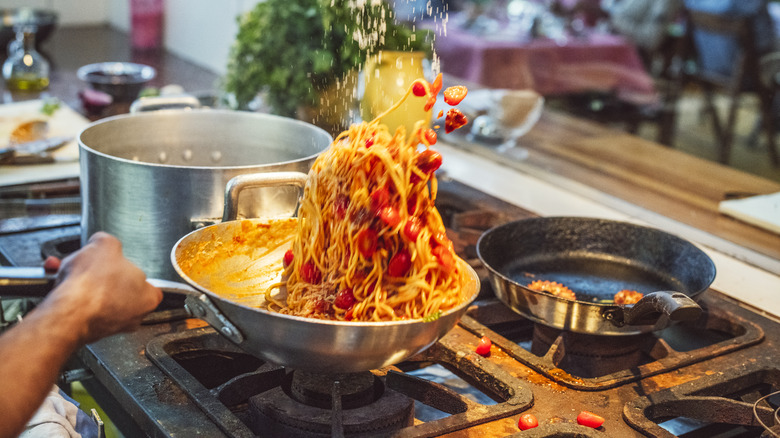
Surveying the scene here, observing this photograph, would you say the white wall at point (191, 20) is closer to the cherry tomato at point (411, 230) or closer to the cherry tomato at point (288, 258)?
the cherry tomato at point (288, 258)

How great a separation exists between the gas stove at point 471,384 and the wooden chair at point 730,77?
3639 millimetres

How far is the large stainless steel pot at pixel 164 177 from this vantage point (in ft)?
4.45

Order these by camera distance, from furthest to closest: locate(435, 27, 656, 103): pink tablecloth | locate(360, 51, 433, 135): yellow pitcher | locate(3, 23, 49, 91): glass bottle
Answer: locate(435, 27, 656, 103): pink tablecloth < locate(3, 23, 49, 91): glass bottle < locate(360, 51, 433, 135): yellow pitcher

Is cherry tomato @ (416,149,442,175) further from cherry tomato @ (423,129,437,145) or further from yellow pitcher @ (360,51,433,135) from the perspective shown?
yellow pitcher @ (360,51,433,135)

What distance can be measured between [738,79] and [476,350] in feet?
14.5

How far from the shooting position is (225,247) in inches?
50.9

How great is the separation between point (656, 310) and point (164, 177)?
0.83 meters

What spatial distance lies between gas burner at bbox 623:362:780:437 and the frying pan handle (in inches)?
33.2

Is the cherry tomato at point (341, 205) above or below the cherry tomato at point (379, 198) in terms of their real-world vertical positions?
below

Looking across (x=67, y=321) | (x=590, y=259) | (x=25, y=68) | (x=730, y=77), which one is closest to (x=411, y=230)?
(x=67, y=321)

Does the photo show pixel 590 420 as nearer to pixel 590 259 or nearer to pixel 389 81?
pixel 590 259

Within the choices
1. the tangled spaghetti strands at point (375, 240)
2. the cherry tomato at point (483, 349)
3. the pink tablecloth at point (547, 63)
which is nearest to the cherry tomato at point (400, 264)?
the tangled spaghetti strands at point (375, 240)

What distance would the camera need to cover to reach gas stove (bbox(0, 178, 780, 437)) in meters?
1.17

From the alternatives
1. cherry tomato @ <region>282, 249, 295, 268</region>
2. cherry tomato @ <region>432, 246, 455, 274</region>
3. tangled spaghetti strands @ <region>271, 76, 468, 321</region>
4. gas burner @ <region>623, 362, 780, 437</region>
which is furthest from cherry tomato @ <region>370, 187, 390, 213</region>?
gas burner @ <region>623, 362, 780, 437</region>
